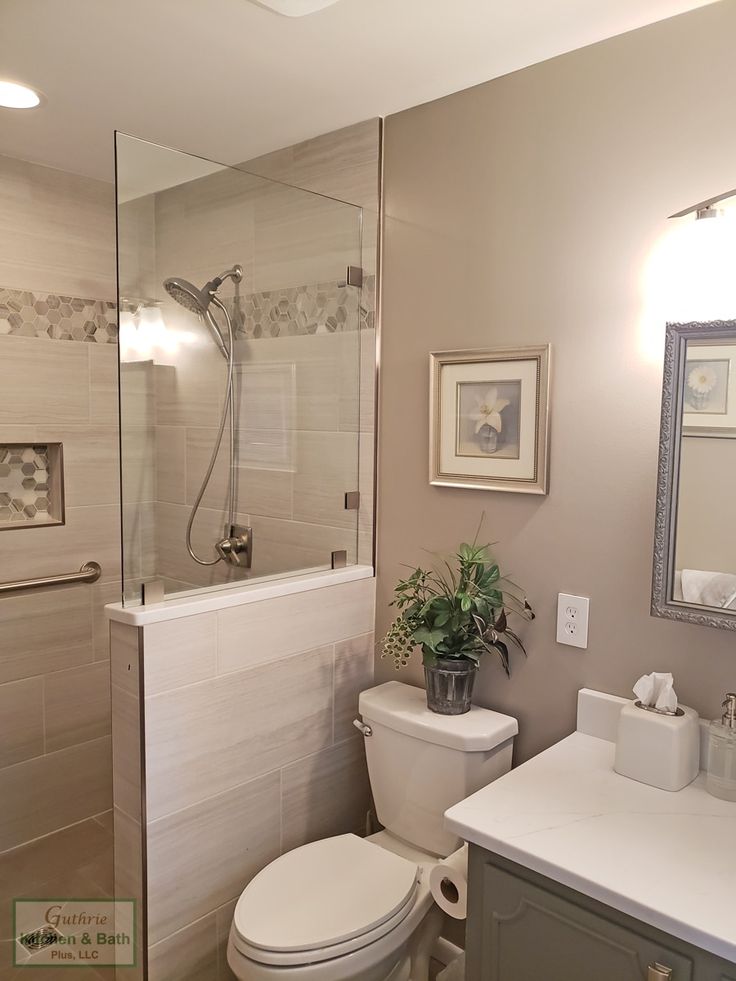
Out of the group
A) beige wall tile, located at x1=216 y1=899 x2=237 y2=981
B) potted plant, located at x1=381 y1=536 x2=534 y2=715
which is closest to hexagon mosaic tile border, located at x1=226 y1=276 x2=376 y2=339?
potted plant, located at x1=381 y1=536 x2=534 y2=715

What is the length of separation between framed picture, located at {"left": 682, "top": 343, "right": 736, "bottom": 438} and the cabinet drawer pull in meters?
0.97

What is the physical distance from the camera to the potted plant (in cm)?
185

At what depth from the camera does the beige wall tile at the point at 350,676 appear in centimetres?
219

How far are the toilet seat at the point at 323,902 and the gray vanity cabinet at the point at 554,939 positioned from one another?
10.1 inches

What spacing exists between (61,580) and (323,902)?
1.48 metres

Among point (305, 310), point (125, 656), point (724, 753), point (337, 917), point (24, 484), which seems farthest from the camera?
point (24, 484)

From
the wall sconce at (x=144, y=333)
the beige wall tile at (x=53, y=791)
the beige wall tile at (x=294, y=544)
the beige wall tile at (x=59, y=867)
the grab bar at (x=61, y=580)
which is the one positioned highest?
the wall sconce at (x=144, y=333)

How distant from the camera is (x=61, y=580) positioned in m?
2.60

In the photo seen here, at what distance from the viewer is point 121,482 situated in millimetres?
1723

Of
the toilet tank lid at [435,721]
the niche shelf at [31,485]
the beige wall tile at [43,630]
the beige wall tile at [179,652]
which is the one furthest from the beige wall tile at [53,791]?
the toilet tank lid at [435,721]

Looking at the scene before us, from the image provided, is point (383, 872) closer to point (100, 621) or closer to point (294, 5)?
point (100, 621)

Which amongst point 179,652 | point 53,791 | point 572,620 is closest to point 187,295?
point 179,652

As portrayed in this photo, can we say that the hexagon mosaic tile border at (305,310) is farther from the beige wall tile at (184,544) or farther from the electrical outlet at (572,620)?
the electrical outlet at (572,620)

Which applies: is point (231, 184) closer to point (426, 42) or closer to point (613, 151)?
point (426, 42)
